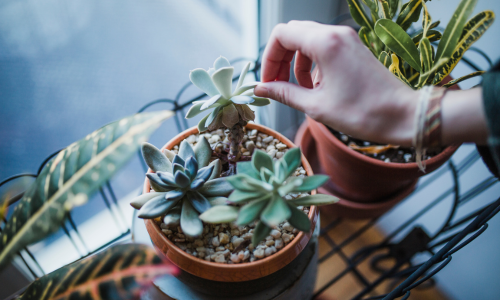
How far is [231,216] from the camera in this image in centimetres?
44

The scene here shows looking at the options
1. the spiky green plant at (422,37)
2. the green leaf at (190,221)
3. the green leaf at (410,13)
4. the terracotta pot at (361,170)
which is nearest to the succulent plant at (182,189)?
the green leaf at (190,221)

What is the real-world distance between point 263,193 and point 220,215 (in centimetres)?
7

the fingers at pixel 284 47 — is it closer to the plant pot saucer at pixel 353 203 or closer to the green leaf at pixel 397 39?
the green leaf at pixel 397 39

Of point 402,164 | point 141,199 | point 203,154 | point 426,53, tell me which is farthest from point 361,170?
point 141,199

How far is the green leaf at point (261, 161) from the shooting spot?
0.46m

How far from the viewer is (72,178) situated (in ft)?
1.38

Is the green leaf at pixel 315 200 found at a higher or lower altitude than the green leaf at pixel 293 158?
lower

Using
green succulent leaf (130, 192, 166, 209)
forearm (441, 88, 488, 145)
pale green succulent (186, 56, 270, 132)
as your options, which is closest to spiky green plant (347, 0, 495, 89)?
forearm (441, 88, 488, 145)

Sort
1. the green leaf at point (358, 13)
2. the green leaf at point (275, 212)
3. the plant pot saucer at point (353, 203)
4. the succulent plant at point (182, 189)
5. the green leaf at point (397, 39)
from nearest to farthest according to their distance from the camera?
1. the green leaf at point (275, 212)
2. the succulent plant at point (182, 189)
3. the green leaf at point (397, 39)
4. the green leaf at point (358, 13)
5. the plant pot saucer at point (353, 203)

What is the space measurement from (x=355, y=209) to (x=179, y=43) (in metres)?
0.76

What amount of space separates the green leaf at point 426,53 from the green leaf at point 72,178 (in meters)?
0.50

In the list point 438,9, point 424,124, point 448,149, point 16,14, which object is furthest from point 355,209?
point 16,14

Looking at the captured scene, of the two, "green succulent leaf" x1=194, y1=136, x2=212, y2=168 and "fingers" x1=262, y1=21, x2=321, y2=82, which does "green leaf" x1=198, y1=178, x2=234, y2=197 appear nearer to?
"green succulent leaf" x1=194, y1=136, x2=212, y2=168

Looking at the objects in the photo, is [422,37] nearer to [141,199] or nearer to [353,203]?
[353,203]
